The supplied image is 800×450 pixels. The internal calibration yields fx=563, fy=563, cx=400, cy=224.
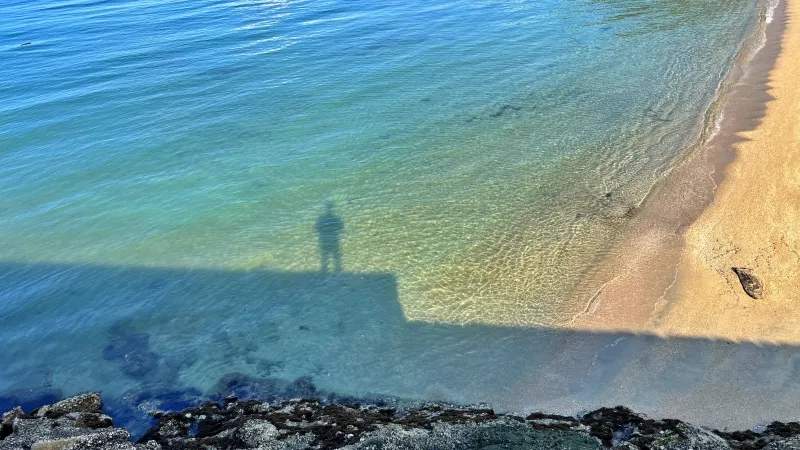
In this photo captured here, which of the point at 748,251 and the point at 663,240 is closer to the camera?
the point at 748,251

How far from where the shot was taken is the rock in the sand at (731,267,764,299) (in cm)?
958

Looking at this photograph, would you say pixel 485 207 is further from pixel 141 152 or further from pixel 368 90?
pixel 141 152

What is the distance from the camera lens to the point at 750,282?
9797mm

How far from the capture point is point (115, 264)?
38.2 ft

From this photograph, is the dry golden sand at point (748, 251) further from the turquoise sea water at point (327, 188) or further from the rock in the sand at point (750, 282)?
the turquoise sea water at point (327, 188)

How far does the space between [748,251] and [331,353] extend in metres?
8.02

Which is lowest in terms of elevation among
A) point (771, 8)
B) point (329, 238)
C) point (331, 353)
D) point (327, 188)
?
point (331, 353)

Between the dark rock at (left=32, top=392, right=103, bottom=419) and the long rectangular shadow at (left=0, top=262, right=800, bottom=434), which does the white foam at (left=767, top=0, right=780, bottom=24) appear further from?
the dark rock at (left=32, top=392, right=103, bottom=419)

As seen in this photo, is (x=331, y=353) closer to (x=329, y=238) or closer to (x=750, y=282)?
(x=329, y=238)

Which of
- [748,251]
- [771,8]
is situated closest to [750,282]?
[748,251]

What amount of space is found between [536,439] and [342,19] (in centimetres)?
2415

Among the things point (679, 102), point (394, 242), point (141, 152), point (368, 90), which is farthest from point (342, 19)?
point (394, 242)

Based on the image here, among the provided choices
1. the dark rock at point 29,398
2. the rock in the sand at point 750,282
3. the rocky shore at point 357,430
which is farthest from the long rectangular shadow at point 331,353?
the rock in the sand at point 750,282

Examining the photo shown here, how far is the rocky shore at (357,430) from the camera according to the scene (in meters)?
6.32
